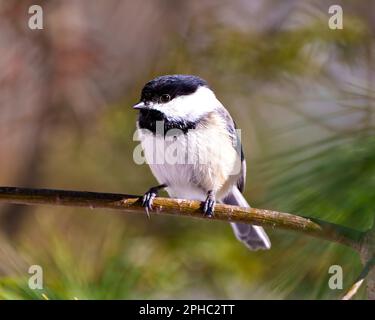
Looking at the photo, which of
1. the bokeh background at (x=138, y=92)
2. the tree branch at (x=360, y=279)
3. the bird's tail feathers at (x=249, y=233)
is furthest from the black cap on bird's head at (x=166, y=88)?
the tree branch at (x=360, y=279)

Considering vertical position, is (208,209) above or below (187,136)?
below

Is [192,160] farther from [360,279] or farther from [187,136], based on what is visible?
[360,279]

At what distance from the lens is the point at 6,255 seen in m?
1.20

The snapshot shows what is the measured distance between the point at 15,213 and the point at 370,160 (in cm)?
143

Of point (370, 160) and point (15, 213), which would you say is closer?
point (370, 160)

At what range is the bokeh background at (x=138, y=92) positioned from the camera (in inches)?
70.5

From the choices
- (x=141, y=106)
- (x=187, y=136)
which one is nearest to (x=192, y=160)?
(x=187, y=136)

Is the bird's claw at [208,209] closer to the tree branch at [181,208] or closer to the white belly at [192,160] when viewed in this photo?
the tree branch at [181,208]

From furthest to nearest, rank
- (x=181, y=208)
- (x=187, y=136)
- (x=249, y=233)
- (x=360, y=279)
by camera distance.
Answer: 1. (x=249, y=233)
2. (x=187, y=136)
3. (x=181, y=208)
4. (x=360, y=279)

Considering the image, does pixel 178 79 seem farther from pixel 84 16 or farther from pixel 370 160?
pixel 84 16

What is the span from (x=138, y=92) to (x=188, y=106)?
0.75 meters

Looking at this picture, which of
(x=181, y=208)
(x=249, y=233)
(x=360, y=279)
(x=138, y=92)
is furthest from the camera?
(x=138, y=92)

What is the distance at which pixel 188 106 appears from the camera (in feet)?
4.64

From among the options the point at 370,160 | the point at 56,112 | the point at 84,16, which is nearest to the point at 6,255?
the point at 370,160
